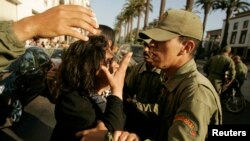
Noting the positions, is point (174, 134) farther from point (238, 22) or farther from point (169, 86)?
point (238, 22)

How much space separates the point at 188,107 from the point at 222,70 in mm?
6735

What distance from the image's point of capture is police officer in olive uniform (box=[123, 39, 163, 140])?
2420 mm

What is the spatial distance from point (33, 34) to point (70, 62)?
0.97 m

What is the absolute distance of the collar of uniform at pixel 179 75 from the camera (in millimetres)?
2055

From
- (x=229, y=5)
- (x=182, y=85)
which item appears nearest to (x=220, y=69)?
(x=182, y=85)

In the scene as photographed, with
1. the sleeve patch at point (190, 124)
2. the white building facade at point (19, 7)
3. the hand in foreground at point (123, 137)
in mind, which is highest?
the white building facade at point (19, 7)

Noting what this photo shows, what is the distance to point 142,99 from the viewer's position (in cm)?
313

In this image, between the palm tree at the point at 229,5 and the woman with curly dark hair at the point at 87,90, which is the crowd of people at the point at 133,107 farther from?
the palm tree at the point at 229,5

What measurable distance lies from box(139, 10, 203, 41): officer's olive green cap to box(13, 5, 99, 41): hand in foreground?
1098 mm

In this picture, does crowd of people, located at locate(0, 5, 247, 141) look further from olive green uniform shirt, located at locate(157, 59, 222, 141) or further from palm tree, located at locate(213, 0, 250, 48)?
palm tree, located at locate(213, 0, 250, 48)

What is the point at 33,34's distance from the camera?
1.19 m

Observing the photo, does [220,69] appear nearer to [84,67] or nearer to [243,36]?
[84,67]

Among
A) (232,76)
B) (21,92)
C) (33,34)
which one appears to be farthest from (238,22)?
(33,34)

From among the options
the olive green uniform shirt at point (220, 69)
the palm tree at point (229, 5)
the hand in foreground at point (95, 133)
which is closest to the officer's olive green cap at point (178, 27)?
the hand in foreground at point (95, 133)
